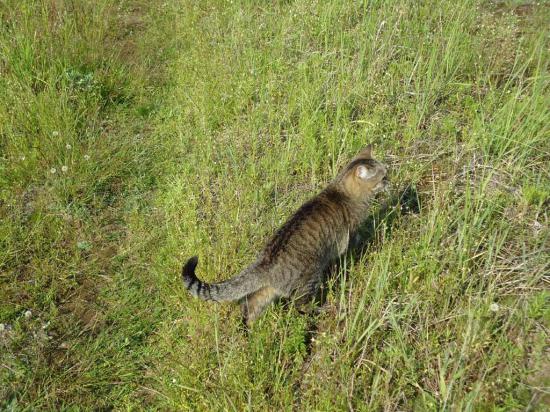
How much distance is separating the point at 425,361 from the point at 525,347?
0.52 metres

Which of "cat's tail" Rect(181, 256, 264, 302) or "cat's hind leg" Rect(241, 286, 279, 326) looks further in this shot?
"cat's hind leg" Rect(241, 286, 279, 326)

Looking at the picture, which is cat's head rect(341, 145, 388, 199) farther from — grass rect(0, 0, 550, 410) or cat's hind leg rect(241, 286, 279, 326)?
cat's hind leg rect(241, 286, 279, 326)

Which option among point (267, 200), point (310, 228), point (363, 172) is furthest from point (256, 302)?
point (363, 172)

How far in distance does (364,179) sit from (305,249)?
712 millimetres

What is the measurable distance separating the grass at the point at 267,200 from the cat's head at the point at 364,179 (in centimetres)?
23

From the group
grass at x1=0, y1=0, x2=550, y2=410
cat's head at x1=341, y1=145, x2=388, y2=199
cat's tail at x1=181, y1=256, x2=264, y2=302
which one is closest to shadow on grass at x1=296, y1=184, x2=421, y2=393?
grass at x1=0, y1=0, x2=550, y2=410

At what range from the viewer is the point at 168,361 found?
2.64 meters

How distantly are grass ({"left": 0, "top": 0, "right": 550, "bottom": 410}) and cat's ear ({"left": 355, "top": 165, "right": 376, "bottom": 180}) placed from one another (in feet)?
1.07

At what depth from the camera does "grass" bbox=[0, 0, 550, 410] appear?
2389mm

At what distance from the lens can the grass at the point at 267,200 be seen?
2389 millimetres

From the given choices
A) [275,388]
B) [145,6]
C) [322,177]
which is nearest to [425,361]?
[275,388]

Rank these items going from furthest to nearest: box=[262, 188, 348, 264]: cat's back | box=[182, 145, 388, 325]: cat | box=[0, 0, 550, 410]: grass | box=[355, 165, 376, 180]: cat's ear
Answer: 1. box=[355, 165, 376, 180]: cat's ear
2. box=[262, 188, 348, 264]: cat's back
3. box=[182, 145, 388, 325]: cat
4. box=[0, 0, 550, 410]: grass

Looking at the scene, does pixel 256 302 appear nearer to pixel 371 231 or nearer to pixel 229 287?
pixel 229 287

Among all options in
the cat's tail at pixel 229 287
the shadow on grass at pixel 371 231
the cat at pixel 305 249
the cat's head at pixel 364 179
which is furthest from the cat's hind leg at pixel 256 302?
the cat's head at pixel 364 179
